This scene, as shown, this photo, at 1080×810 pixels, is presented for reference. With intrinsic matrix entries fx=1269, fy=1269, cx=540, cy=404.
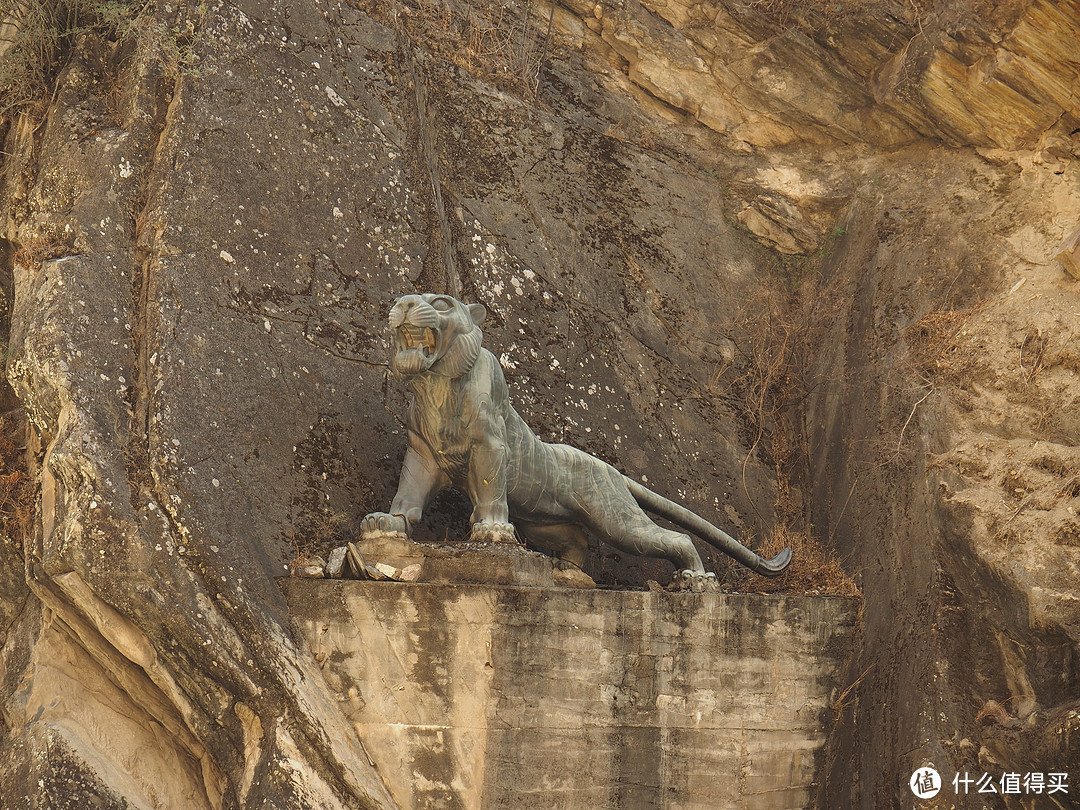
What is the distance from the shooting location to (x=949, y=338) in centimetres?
895

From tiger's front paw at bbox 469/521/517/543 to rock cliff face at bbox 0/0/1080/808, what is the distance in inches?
34.5

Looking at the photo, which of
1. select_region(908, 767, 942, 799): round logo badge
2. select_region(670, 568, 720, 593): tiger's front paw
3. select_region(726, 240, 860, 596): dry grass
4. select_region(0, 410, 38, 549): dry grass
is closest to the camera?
select_region(0, 410, 38, 549): dry grass

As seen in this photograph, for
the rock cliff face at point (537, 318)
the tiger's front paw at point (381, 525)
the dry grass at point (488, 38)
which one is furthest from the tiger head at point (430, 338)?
the dry grass at point (488, 38)

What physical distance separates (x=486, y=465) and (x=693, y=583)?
52.7 inches

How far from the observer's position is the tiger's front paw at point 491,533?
641cm

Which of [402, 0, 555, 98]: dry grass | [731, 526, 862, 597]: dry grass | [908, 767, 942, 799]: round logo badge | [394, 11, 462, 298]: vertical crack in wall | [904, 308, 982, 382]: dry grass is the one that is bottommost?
[908, 767, 942, 799]: round logo badge

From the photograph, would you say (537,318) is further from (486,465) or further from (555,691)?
(555,691)

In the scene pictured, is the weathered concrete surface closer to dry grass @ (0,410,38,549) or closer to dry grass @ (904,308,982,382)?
dry grass @ (0,410,38,549)

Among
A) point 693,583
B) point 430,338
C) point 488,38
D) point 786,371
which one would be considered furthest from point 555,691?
point 488,38

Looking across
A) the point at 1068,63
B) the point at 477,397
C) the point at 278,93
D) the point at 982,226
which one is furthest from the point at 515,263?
the point at 1068,63

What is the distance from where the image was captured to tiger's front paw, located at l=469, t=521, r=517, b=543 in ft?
21.0

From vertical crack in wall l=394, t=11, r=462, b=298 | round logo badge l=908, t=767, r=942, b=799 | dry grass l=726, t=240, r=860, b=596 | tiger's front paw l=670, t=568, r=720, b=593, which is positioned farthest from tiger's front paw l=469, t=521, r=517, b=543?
round logo badge l=908, t=767, r=942, b=799

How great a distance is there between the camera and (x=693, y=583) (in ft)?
22.7

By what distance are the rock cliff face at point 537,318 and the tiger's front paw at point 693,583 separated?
3.19 ft
